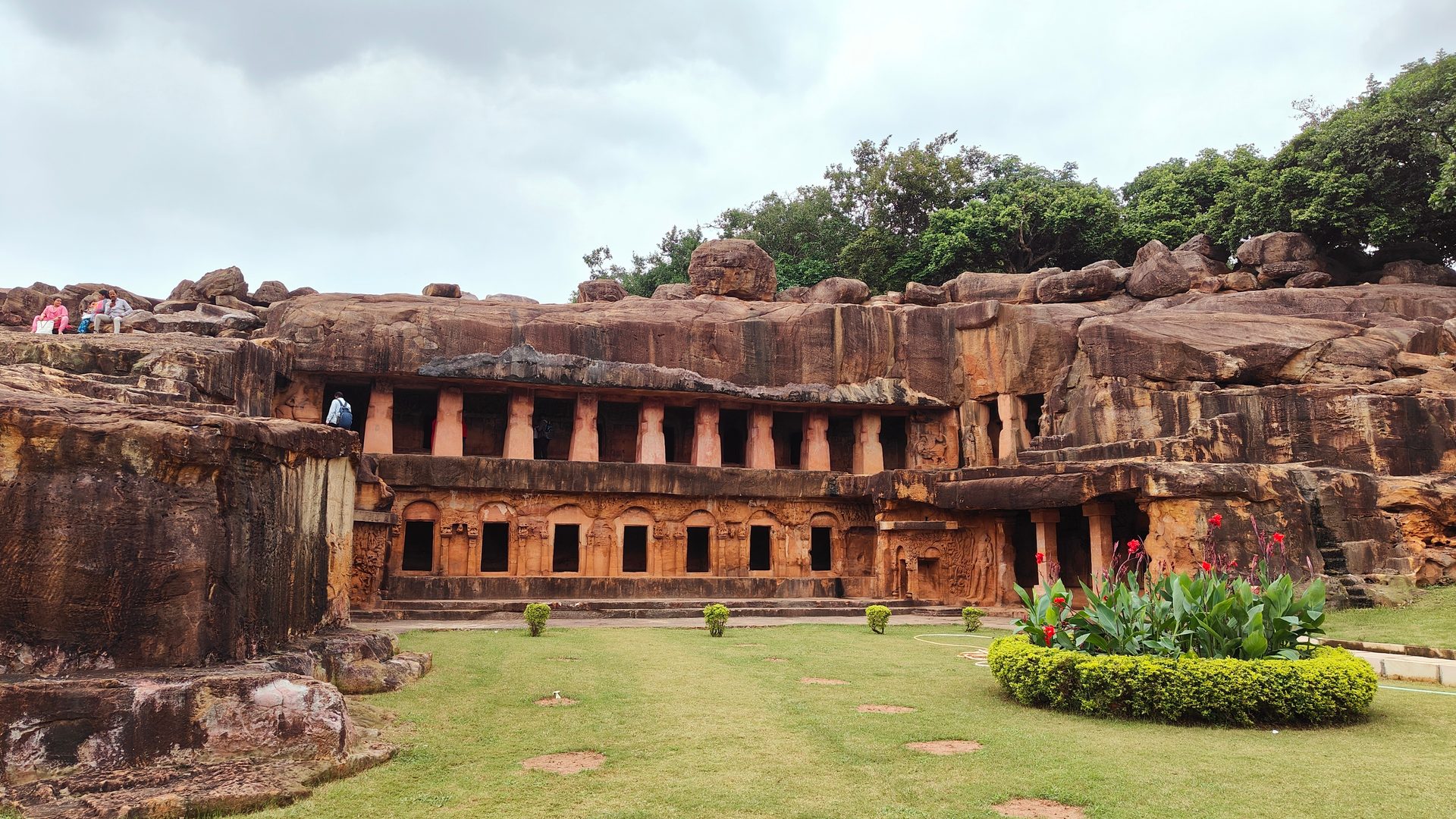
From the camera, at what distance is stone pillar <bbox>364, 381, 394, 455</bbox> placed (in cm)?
2517

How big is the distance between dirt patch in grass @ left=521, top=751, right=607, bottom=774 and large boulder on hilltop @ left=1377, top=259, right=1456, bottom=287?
30.3 meters

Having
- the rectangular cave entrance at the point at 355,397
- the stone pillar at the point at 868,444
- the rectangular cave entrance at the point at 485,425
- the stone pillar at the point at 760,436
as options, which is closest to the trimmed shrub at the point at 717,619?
the stone pillar at the point at 760,436

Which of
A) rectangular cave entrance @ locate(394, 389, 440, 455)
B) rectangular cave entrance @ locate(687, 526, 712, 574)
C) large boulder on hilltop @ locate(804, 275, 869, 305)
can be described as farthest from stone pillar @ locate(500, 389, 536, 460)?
large boulder on hilltop @ locate(804, 275, 869, 305)

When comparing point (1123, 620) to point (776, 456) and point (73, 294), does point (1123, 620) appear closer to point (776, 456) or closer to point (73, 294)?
point (776, 456)

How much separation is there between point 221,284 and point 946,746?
1172 inches

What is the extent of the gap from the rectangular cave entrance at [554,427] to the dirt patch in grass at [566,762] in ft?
71.8

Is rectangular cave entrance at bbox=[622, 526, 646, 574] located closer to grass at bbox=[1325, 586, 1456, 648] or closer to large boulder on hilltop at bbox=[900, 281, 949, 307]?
large boulder on hilltop at bbox=[900, 281, 949, 307]

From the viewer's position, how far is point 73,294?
2858cm

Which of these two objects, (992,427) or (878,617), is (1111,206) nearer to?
(992,427)

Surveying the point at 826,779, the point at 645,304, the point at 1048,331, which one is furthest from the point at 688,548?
the point at 826,779

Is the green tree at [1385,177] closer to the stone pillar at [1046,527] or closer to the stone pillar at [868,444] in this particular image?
the stone pillar at [868,444]

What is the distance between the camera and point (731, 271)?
3109 centimetres

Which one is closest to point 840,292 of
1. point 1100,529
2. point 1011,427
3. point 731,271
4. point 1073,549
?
point 731,271

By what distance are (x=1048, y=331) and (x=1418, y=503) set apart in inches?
426
